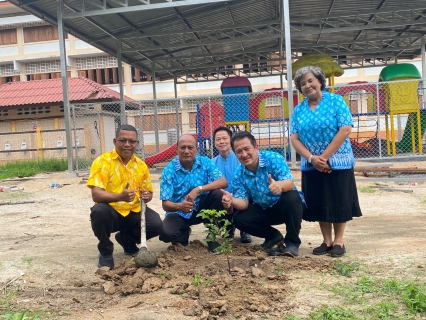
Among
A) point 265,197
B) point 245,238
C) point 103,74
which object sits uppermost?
point 103,74

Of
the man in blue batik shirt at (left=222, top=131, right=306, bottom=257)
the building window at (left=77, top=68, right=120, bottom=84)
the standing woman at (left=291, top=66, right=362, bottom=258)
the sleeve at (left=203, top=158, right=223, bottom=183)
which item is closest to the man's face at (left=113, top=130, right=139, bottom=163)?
the sleeve at (left=203, top=158, right=223, bottom=183)

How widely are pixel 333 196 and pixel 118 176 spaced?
75.9 inches

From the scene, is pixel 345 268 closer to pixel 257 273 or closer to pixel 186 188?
pixel 257 273

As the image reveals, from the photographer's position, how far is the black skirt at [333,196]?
13.5 feet

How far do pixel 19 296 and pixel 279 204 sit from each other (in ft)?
7.40

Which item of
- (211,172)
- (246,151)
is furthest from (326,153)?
(211,172)

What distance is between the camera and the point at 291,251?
4.21 m

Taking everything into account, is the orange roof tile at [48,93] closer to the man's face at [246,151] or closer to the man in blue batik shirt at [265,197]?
the man in blue batik shirt at [265,197]

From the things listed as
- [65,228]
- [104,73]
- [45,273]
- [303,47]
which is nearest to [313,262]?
[45,273]

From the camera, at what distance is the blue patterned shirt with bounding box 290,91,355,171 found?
161 inches

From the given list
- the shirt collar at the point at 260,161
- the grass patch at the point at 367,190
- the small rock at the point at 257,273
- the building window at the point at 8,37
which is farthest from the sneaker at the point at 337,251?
the building window at the point at 8,37

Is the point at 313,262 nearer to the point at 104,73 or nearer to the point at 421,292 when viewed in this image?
the point at 421,292

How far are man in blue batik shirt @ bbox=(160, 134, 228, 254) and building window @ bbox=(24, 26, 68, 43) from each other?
33.1 metres

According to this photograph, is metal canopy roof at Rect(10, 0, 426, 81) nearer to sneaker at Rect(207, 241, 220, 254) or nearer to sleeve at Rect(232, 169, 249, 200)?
sleeve at Rect(232, 169, 249, 200)
